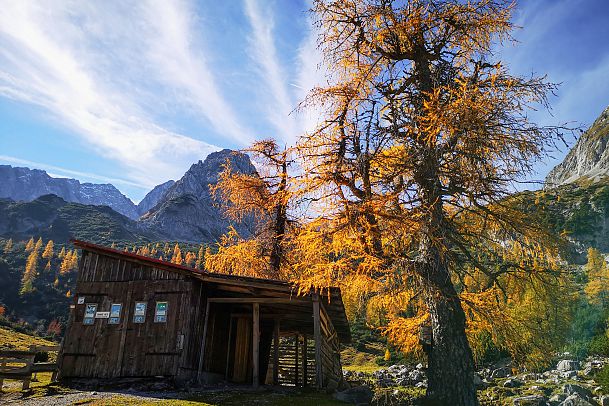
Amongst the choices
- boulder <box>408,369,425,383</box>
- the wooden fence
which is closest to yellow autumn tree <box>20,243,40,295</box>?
boulder <box>408,369,425,383</box>

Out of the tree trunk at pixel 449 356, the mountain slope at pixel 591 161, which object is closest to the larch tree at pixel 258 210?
the tree trunk at pixel 449 356

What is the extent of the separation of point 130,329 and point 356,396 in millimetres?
8016

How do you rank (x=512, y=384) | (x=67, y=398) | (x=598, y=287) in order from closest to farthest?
1. (x=67, y=398)
2. (x=512, y=384)
3. (x=598, y=287)

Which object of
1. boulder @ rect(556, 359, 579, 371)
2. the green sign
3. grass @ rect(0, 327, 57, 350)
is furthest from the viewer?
grass @ rect(0, 327, 57, 350)

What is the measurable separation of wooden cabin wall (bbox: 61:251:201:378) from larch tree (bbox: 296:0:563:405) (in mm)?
6272

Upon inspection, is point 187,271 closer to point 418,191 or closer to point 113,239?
point 418,191

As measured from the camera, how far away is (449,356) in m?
9.51

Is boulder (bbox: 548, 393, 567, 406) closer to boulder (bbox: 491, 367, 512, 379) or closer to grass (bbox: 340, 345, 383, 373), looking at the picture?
boulder (bbox: 491, 367, 512, 379)

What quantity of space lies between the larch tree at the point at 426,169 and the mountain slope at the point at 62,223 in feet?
505

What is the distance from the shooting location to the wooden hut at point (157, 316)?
1404cm

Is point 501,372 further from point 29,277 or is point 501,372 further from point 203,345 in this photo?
point 29,277

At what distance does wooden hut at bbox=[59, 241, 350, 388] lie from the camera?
46.1ft

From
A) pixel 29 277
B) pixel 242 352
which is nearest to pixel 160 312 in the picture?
pixel 242 352

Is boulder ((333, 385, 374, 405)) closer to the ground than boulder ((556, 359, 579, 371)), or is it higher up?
closer to the ground
